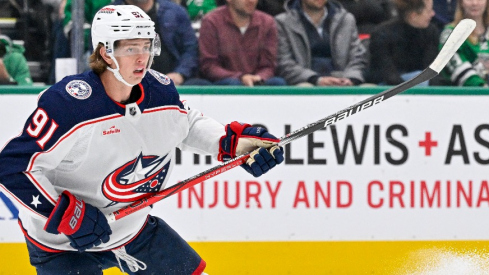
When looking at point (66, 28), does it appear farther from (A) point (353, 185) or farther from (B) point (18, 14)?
(A) point (353, 185)

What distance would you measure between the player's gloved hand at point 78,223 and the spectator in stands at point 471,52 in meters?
2.27

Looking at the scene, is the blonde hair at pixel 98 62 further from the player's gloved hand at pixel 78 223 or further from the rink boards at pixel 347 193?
the rink boards at pixel 347 193

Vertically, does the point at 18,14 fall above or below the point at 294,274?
above

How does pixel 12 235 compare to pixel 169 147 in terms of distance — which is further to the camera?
pixel 12 235

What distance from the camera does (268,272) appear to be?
4207mm

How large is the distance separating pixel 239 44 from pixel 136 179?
1521 millimetres

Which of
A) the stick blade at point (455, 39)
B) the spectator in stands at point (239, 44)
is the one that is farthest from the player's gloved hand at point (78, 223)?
the spectator in stands at point (239, 44)

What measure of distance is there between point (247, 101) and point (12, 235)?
4.28 feet

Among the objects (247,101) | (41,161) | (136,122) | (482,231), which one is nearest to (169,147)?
(136,122)

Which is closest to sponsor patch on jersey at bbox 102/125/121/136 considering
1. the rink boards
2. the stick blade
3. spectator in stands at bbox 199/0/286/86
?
the stick blade

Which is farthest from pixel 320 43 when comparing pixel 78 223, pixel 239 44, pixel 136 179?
pixel 78 223

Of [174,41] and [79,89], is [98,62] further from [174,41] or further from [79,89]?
[174,41]

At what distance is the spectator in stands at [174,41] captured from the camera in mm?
4266

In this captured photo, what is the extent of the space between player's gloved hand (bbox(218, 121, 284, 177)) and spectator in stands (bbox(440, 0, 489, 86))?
5.24ft
